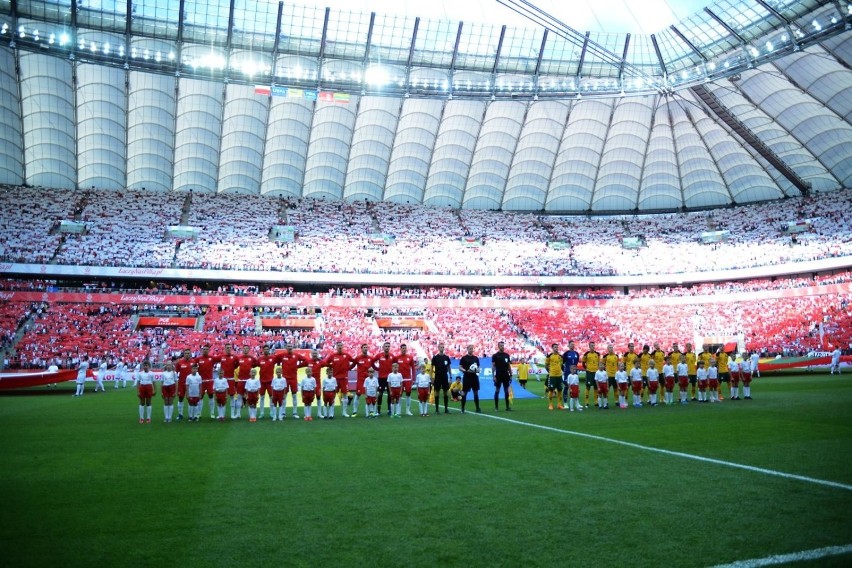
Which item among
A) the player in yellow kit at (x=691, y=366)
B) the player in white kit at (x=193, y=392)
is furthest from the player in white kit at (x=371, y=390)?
the player in yellow kit at (x=691, y=366)

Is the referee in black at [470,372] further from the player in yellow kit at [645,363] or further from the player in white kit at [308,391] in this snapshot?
the player in yellow kit at [645,363]

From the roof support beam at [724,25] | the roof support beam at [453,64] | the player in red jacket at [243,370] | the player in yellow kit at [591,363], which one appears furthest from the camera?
the roof support beam at [453,64]

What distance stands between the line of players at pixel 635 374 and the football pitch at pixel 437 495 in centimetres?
399

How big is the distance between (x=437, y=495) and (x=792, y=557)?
3595mm

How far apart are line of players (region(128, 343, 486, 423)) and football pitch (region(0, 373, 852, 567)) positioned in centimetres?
247

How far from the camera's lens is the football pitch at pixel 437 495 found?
5070 millimetres

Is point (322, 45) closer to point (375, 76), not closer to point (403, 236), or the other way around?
point (375, 76)

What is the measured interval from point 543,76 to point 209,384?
3907 cm

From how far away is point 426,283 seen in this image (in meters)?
55.0

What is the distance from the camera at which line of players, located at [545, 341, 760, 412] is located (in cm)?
1716

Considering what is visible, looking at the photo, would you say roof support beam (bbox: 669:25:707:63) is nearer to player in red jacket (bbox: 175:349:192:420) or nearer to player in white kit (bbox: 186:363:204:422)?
player in red jacket (bbox: 175:349:192:420)

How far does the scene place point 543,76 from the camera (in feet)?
154

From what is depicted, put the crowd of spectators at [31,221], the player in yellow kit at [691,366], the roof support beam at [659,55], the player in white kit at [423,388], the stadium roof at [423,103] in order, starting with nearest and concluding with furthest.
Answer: the player in white kit at [423,388]
the player in yellow kit at [691,366]
the stadium roof at [423,103]
the roof support beam at [659,55]
the crowd of spectators at [31,221]

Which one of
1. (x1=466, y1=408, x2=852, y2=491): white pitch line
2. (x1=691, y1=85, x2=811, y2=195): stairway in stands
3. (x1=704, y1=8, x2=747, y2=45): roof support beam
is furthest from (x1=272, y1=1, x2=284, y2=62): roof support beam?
(x1=466, y1=408, x2=852, y2=491): white pitch line
